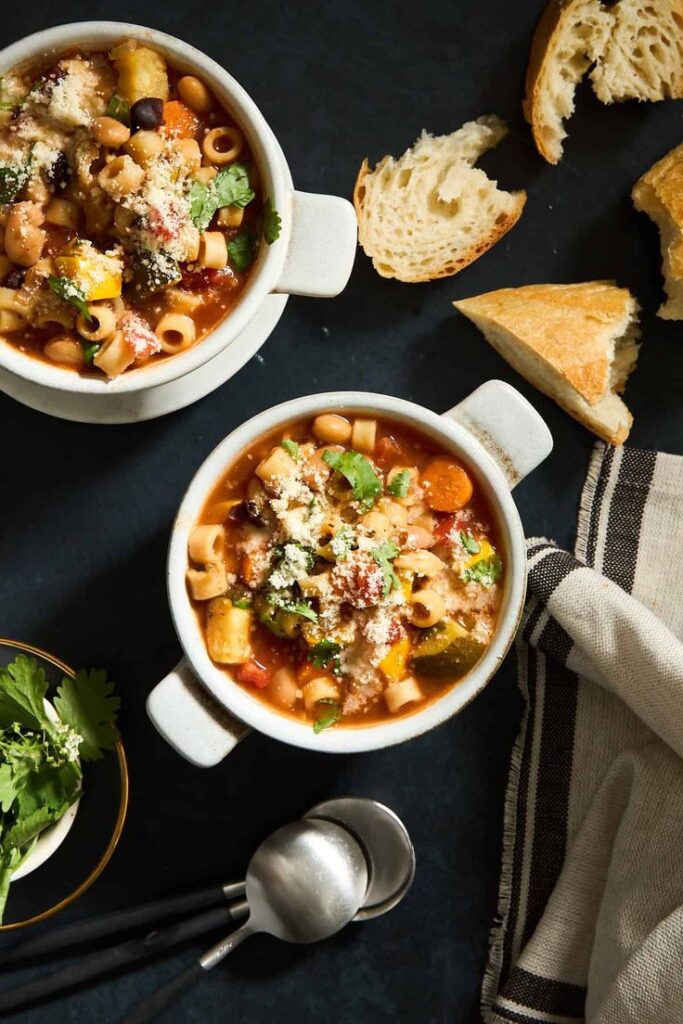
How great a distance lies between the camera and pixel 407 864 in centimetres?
323

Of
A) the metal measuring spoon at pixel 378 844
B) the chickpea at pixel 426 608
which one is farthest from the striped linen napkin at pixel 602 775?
the chickpea at pixel 426 608

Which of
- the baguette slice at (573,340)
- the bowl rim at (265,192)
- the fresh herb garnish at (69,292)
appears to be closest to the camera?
the fresh herb garnish at (69,292)

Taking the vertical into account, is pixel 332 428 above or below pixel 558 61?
below

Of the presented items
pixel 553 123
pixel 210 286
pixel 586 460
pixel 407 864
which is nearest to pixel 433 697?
pixel 407 864

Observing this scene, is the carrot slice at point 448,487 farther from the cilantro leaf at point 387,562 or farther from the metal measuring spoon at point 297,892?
the metal measuring spoon at point 297,892

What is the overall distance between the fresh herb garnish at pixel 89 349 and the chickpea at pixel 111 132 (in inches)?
19.0

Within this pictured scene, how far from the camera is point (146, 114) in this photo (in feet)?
8.19

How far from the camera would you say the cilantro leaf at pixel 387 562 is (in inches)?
100

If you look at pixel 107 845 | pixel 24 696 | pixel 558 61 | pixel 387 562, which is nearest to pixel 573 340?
pixel 558 61

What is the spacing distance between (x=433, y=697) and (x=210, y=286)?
1235 mm

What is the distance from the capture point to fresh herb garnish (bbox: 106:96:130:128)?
2549 mm

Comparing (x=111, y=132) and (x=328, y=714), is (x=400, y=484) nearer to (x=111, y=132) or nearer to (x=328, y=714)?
(x=328, y=714)

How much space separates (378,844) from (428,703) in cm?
76

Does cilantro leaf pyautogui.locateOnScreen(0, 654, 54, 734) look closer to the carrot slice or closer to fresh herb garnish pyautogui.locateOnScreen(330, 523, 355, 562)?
fresh herb garnish pyautogui.locateOnScreen(330, 523, 355, 562)
